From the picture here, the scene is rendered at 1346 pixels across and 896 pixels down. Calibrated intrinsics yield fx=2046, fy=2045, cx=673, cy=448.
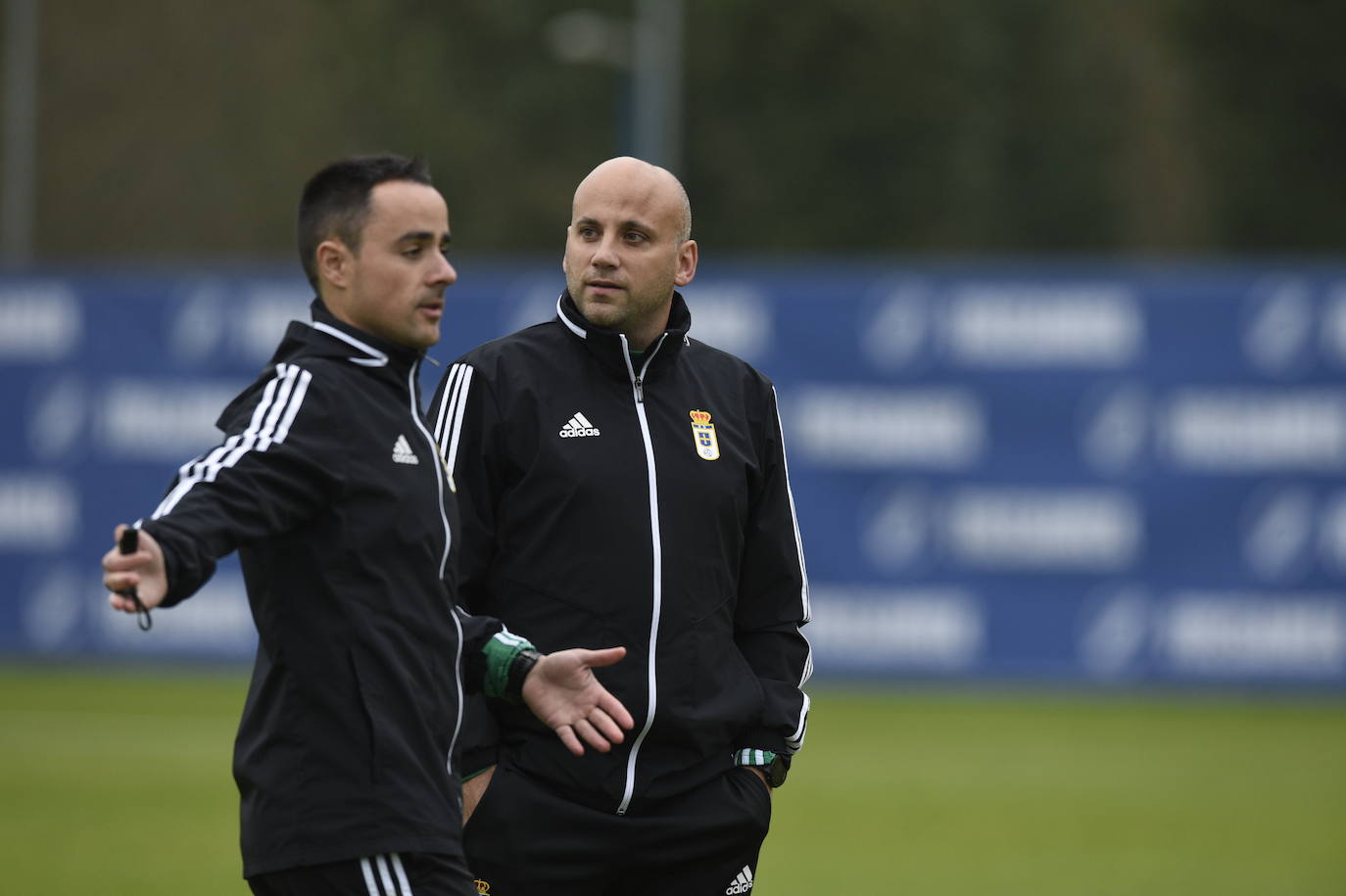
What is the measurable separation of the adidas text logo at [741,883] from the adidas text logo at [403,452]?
145 centimetres

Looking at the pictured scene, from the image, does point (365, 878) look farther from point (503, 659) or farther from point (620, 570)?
point (620, 570)

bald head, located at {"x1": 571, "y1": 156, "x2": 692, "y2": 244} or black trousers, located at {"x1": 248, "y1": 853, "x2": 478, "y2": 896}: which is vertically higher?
bald head, located at {"x1": 571, "y1": 156, "x2": 692, "y2": 244}

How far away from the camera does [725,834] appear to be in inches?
193

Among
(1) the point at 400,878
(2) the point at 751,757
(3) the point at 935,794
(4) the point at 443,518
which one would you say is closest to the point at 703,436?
(2) the point at 751,757

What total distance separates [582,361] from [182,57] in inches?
889

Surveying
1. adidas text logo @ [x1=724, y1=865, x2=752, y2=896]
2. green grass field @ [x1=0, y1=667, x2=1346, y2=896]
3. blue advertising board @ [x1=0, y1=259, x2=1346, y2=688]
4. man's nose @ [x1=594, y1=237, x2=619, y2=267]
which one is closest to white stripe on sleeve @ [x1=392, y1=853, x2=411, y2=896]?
adidas text logo @ [x1=724, y1=865, x2=752, y2=896]

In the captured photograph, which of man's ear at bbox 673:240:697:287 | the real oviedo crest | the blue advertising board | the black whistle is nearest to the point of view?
the black whistle

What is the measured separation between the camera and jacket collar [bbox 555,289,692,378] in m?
4.96

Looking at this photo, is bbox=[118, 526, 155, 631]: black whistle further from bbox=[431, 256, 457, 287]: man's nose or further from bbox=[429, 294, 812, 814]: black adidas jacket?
bbox=[429, 294, 812, 814]: black adidas jacket

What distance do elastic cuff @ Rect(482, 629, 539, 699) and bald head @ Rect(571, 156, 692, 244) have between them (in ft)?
Answer: 3.60

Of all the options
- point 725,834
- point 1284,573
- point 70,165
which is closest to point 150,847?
point 725,834

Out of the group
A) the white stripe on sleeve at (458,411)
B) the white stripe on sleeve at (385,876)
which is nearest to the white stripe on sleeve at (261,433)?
the white stripe on sleeve at (458,411)

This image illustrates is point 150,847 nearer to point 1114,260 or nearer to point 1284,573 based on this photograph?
point 1284,573

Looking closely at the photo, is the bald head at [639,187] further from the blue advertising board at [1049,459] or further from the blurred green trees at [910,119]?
the blurred green trees at [910,119]
